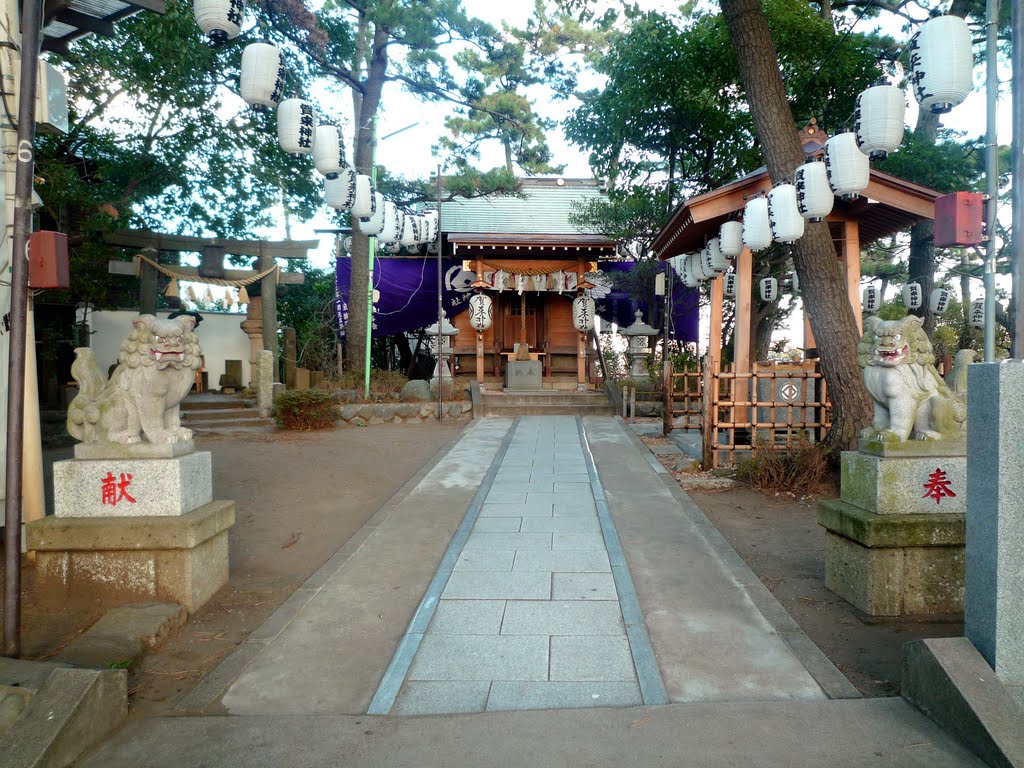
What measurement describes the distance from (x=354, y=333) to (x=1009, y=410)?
14498 mm

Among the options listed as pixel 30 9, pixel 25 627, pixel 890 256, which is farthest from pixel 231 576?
pixel 890 256

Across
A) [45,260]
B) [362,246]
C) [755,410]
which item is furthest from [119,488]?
[362,246]

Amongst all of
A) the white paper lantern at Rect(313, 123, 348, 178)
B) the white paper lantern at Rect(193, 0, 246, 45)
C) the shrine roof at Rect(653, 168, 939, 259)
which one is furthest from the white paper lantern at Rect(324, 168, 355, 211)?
the shrine roof at Rect(653, 168, 939, 259)

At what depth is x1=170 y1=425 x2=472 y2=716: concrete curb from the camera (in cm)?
317

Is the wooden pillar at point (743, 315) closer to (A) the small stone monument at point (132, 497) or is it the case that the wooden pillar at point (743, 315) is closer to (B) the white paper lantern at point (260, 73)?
(B) the white paper lantern at point (260, 73)

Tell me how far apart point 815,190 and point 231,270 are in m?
12.1

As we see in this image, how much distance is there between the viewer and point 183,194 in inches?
646

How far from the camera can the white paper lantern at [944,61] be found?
237 inches

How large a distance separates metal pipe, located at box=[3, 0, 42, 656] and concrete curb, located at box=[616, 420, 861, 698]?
12.9 ft

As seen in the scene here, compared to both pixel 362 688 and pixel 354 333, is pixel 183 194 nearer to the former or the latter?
pixel 354 333

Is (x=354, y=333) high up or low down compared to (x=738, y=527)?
up

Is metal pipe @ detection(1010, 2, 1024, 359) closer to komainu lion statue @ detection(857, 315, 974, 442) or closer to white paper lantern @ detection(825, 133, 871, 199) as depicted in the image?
komainu lion statue @ detection(857, 315, 974, 442)

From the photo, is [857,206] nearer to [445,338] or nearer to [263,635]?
[263,635]

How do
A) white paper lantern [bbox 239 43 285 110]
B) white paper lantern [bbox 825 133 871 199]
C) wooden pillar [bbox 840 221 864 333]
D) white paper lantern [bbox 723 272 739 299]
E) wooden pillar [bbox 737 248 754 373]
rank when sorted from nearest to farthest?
1. white paper lantern [bbox 825 133 871 199]
2. white paper lantern [bbox 239 43 285 110]
3. wooden pillar [bbox 737 248 754 373]
4. wooden pillar [bbox 840 221 864 333]
5. white paper lantern [bbox 723 272 739 299]
